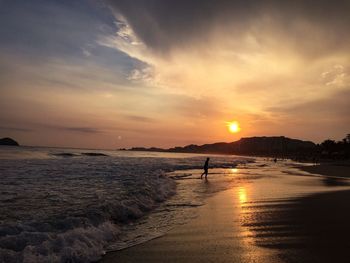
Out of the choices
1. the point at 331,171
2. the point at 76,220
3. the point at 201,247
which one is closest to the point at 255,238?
the point at 201,247

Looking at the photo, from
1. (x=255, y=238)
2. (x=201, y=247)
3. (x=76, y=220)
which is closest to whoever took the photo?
(x=201, y=247)

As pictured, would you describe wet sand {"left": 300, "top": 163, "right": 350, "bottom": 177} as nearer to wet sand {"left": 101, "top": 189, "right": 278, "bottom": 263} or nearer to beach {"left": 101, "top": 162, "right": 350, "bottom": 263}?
beach {"left": 101, "top": 162, "right": 350, "bottom": 263}

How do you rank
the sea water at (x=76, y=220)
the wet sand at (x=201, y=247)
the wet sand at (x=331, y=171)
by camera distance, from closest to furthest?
the wet sand at (x=201, y=247), the sea water at (x=76, y=220), the wet sand at (x=331, y=171)

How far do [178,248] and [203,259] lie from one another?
1.10 m

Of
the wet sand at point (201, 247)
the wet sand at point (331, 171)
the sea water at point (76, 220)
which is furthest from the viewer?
the wet sand at point (331, 171)

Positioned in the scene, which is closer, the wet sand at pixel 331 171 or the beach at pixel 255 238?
the beach at pixel 255 238

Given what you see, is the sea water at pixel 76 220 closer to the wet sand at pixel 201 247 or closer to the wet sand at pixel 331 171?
the wet sand at pixel 201 247

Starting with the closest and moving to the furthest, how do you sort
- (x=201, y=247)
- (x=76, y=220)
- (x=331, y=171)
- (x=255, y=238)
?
(x=201, y=247) < (x=255, y=238) < (x=76, y=220) < (x=331, y=171)

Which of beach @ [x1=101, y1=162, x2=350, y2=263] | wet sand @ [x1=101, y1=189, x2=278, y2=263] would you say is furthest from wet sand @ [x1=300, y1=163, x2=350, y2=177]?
wet sand @ [x1=101, y1=189, x2=278, y2=263]

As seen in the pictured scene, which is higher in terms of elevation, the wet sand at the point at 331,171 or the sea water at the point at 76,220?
the wet sand at the point at 331,171

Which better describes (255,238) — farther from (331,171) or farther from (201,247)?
(331,171)

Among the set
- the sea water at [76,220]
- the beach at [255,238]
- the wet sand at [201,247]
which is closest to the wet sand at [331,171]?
the sea water at [76,220]

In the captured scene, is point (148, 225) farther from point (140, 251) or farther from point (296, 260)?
point (296, 260)

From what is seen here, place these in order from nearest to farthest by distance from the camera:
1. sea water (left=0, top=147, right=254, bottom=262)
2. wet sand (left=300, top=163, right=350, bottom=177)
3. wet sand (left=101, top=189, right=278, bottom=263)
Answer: wet sand (left=101, top=189, right=278, bottom=263) → sea water (left=0, top=147, right=254, bottom=262) → wet sand (left=300, top=163, right=350, bottom=177)
